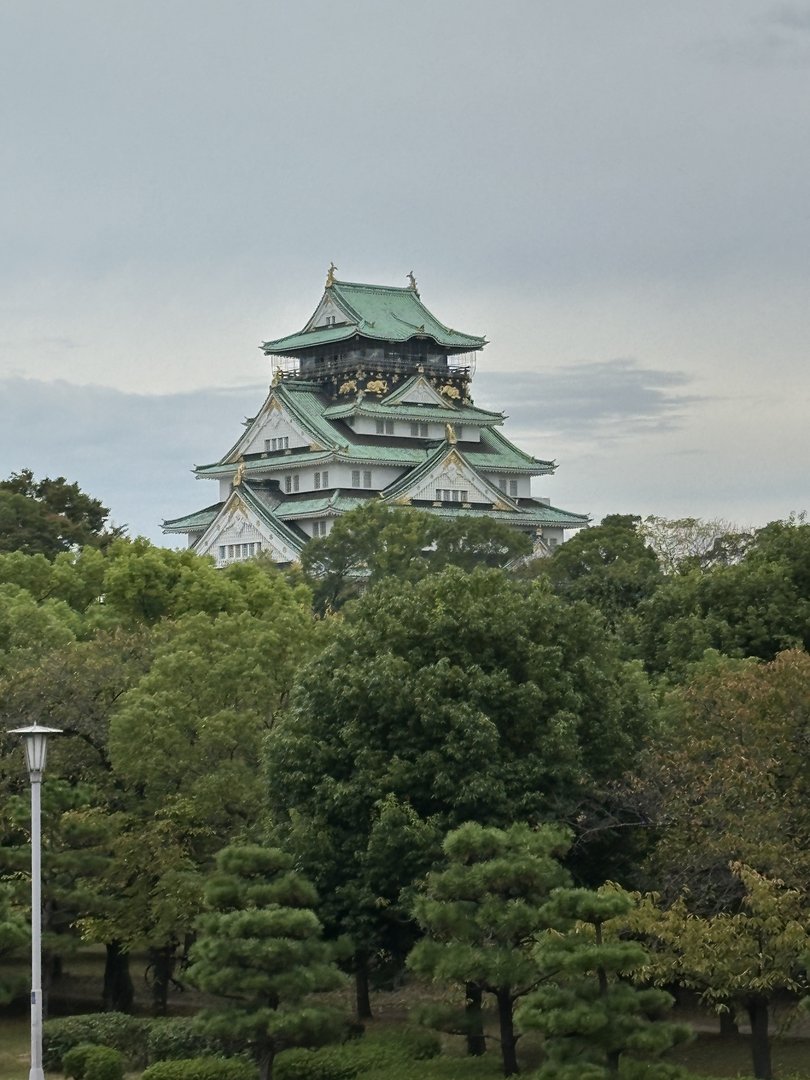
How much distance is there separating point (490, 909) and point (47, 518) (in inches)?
1907

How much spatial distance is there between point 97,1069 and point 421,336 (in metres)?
68.4

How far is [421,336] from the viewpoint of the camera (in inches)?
3767

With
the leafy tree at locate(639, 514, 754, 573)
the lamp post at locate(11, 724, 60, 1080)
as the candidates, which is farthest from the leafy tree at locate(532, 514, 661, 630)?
the lamp post at locate(11, 724, 60, 1080)

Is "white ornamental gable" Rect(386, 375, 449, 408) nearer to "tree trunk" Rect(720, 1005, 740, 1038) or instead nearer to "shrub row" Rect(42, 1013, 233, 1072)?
"shrub row" Rect(42, 1013, 233, 1072)

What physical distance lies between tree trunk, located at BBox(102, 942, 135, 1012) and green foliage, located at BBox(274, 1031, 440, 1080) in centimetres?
739

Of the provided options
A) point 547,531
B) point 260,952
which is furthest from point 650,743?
point 547,531

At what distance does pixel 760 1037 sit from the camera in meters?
26.9

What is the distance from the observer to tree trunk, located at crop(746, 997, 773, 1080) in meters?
26.8

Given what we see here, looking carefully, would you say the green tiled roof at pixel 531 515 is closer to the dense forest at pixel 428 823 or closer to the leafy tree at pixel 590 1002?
the dense forest at pixel 428 823

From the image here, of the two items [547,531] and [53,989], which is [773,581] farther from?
[547,531]

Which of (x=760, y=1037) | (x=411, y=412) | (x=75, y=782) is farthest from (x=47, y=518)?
(x=760, y=1037)

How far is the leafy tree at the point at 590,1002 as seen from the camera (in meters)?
25.1

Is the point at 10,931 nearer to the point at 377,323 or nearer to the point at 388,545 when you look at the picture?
the point at 388,545

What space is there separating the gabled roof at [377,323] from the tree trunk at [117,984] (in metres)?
59.6
